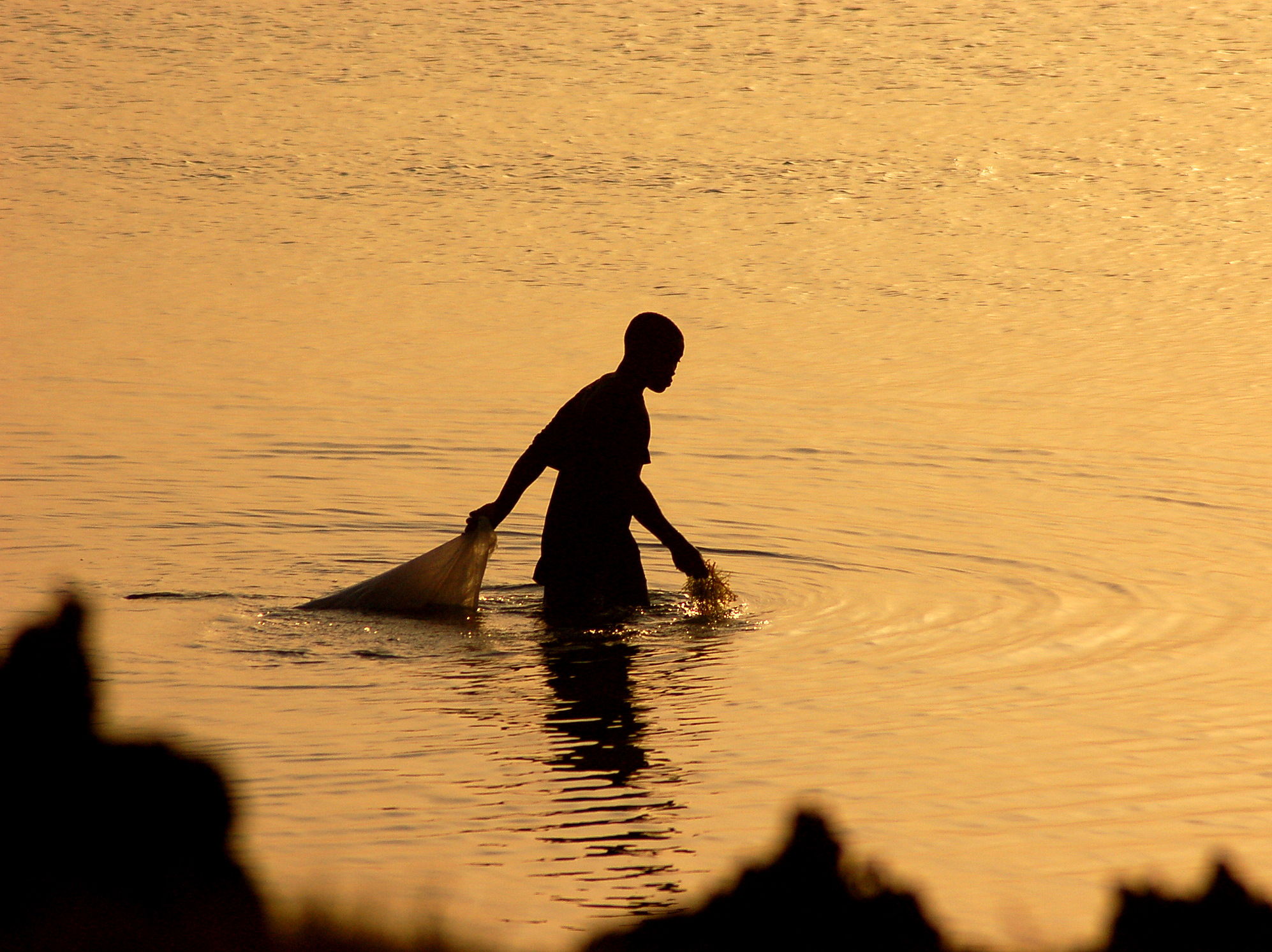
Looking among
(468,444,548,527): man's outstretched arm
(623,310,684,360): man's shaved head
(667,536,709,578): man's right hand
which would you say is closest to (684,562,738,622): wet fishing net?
(667,536,709,578): man's right hand

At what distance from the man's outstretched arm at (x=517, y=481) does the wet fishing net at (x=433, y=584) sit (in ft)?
0.23

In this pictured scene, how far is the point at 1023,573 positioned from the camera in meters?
10.8

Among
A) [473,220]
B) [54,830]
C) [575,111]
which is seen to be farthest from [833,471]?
[575,111]

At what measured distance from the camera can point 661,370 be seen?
28.7 feet

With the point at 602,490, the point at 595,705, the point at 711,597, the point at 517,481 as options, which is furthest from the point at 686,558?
the point at 595,705

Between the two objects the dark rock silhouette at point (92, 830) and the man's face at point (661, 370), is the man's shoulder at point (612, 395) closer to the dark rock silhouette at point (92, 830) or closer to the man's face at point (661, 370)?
the man's face at point (661, 370)

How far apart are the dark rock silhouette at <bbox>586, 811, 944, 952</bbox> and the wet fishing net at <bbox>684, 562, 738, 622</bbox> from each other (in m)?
7.69

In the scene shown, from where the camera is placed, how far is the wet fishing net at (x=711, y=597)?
9.48 m

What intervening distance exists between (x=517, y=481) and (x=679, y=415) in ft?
19.8

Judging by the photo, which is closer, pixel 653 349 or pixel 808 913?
pixel 808 913

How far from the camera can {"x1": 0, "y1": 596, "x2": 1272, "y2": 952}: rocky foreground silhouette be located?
1.66 meters

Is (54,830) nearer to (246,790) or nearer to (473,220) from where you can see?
(246,790)

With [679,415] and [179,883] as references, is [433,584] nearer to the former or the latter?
[679,415]

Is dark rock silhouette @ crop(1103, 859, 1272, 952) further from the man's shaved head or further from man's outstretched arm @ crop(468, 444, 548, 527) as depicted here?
man's outstretched arm @ crop(468, 444, 548, 527)
